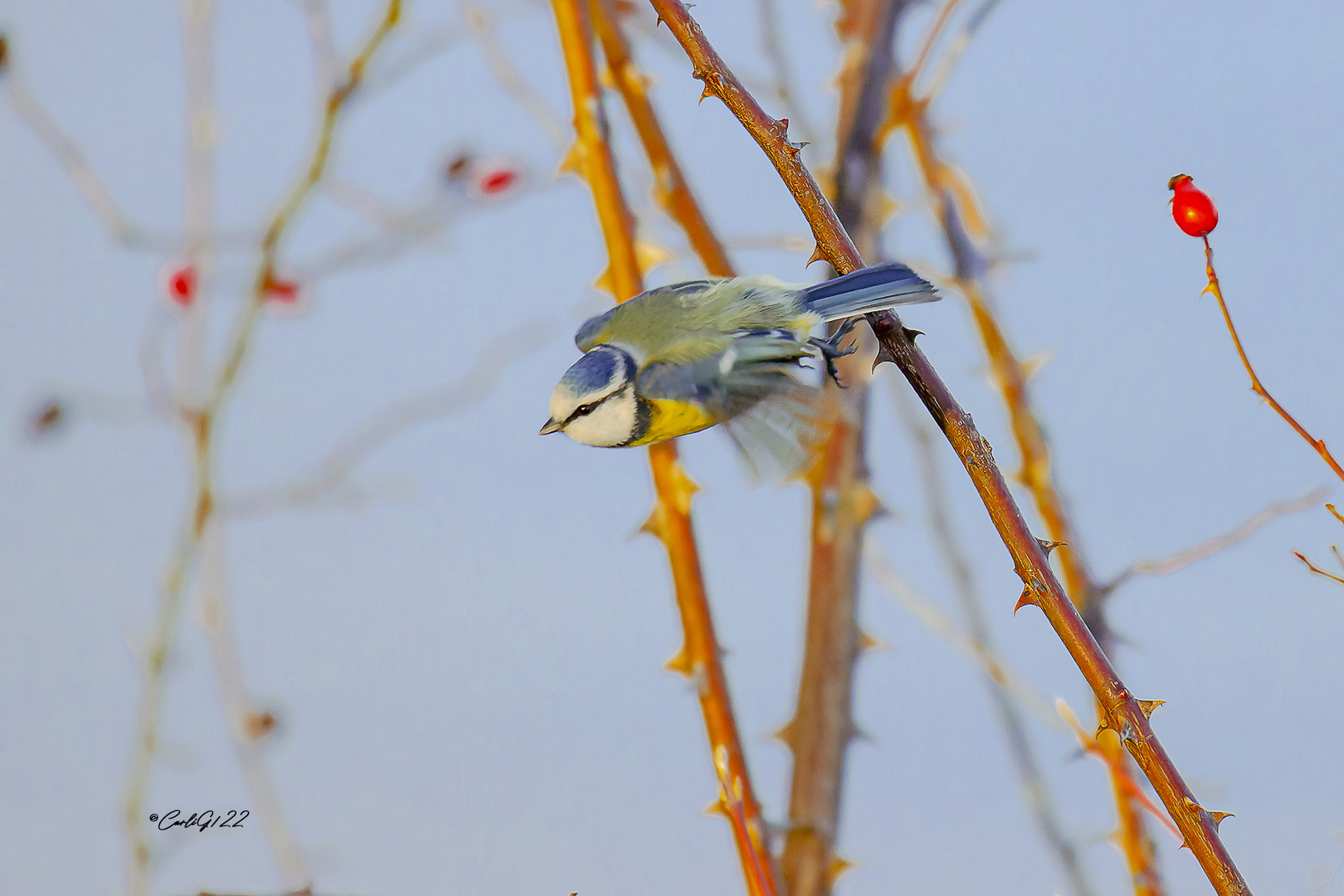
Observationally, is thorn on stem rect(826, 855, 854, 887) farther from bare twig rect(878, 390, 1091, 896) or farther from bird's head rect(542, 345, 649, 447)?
bird's head rect(542, 345, 649, 447)

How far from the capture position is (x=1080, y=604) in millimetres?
639

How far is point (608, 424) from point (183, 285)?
551 millimetres

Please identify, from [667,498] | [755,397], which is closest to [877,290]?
[755,397]

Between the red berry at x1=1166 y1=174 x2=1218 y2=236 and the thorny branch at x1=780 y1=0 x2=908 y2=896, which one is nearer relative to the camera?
the red berry at x1=1166 y1=174 x2=1218 y2=236

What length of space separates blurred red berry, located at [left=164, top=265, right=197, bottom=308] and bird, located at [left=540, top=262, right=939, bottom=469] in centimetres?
51

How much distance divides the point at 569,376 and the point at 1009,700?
0.46 metres

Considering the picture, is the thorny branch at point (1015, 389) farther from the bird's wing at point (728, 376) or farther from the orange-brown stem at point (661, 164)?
the bird's wing at point (728, 376)

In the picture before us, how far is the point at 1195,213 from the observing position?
355mm

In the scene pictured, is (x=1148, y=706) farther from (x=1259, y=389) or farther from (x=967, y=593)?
(x=967, y=593)

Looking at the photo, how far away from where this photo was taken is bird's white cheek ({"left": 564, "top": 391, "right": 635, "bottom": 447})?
339 millimetres

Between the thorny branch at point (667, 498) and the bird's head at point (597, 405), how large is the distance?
0.69ft

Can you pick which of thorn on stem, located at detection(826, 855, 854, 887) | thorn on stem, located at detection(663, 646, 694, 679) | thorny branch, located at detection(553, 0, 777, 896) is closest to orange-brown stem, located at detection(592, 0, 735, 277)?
thorny branch, located at detection(553, 0, 777, 896)

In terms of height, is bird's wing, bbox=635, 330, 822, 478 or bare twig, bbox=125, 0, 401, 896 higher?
bare twig, bbox=125, 0, 401, 896

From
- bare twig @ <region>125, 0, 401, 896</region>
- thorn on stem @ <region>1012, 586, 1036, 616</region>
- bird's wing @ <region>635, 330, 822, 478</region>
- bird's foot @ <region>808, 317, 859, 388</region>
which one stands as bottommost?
thorn on stem @ <region>1012, 586, 1036, 616</region>
